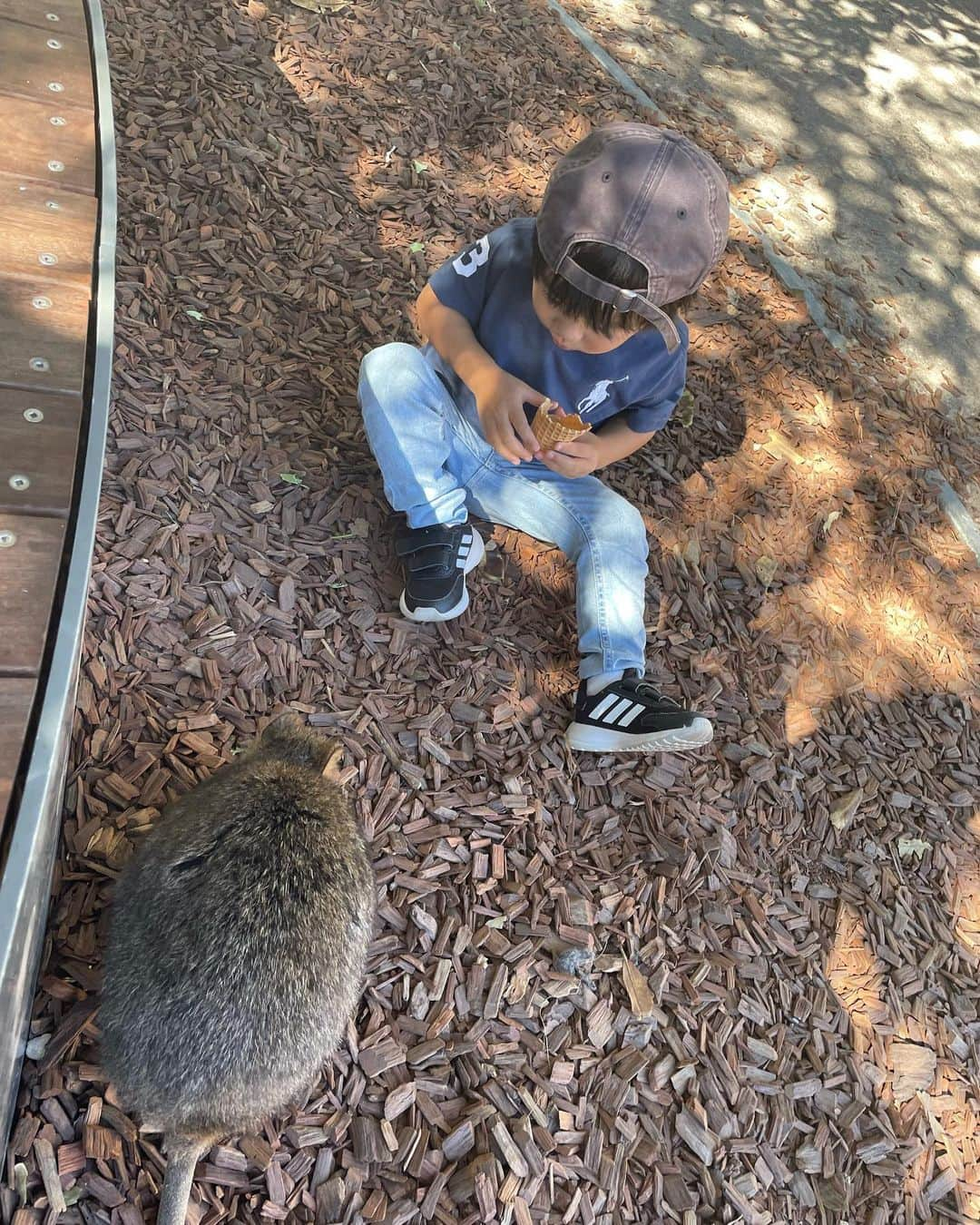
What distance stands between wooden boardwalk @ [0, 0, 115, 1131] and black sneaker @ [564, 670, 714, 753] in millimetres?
1783

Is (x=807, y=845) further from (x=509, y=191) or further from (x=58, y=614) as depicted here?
(x=509, y=191)

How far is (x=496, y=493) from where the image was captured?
3561mm

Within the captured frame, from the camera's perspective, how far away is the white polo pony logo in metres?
3.26

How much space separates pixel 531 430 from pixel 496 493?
0.49m

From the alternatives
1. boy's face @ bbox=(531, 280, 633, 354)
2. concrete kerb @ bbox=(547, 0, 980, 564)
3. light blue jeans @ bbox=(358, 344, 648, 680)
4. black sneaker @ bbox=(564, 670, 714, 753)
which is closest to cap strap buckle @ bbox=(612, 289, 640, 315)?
boy's face @ bbox=(531, 280, 633, 354)

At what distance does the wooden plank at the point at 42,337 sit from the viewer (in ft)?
7.83

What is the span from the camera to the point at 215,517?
3.35 m

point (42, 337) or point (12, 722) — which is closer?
point (12, 722)

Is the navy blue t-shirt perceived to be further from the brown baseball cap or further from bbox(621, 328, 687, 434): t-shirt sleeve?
the brown baseball cap

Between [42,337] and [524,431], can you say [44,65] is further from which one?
[524,431]

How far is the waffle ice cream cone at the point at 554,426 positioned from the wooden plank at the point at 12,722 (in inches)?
71.5

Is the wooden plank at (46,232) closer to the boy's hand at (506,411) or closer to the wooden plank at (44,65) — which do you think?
the wooden plank at (44,65)

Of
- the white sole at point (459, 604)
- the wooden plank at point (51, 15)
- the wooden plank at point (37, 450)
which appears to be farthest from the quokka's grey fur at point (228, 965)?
the wooden plank at point (51, 15)

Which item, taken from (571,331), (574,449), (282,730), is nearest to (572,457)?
(574,449)
